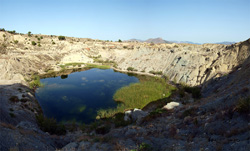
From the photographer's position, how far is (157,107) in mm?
30016

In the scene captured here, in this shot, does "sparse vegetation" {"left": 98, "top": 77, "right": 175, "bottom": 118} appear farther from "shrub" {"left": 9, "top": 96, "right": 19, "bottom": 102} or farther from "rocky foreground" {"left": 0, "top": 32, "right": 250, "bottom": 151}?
"shrub" {"left": 9, "top": 96, "right": 19, "bottom": 102}

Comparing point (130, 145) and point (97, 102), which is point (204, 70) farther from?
point (130, 145)

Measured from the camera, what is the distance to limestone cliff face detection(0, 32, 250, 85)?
40.1 m

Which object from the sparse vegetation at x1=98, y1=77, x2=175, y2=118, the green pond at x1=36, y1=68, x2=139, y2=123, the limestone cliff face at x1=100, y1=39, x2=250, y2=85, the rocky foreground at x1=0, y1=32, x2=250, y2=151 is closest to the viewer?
the rocky foreground at x1=0, y1=32, x2=250, y2=151

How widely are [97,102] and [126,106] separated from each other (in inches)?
A: 330

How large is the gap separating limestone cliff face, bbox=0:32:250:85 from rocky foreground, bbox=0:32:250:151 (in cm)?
23

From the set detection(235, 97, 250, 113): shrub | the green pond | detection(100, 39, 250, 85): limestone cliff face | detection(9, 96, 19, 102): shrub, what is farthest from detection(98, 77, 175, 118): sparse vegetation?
detection(235, 97, 250, 113): shrub

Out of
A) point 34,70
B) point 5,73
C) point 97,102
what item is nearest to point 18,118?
point 97,102

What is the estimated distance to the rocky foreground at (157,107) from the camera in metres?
10.1

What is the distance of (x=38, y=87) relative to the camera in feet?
145

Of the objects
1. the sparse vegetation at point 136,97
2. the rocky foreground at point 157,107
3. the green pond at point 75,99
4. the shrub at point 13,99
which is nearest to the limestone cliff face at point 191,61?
the rocky foreground at point 157,107

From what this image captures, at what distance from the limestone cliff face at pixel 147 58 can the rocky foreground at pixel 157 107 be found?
227 mm

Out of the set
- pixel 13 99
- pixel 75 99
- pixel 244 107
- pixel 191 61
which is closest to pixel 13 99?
pixel 13 99

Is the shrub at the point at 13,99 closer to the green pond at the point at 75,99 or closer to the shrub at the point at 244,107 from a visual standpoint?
the green pond at the point at 75,99
